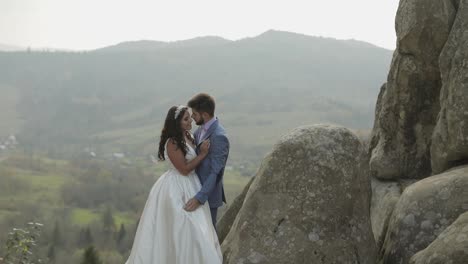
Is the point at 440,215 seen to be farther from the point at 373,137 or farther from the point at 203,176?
the point at 373,137

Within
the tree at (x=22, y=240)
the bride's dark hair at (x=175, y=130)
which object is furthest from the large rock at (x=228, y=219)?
the bride's dark hair at (x=175, y=130)

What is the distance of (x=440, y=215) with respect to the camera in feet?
40.0

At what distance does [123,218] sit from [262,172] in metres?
112

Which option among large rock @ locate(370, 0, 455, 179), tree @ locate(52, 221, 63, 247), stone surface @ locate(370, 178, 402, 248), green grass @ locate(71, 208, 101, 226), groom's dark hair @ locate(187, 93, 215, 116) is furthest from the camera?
green grass @ locate(71, 208, 101, 226)

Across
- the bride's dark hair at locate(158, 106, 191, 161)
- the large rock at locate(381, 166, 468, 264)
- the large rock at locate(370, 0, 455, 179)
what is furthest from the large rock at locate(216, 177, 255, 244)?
the bride's dark hair at locate(158, 106, 191, 161)

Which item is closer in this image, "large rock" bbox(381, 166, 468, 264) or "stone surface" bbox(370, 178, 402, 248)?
"large rock" bbox(381, 166, 468, 264)

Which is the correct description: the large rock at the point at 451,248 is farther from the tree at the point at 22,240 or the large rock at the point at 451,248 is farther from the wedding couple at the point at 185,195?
the tree at the point at 22,240

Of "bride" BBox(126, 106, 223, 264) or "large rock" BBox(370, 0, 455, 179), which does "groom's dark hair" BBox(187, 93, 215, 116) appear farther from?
"large rock" BBox(370, 0, 455, 179)

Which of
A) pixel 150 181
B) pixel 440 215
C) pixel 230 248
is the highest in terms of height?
pixel 440 215

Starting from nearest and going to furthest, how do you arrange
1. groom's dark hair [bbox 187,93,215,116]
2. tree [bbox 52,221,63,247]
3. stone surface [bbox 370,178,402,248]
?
1. groom's dark hair [bbox 187,93,215,116]
2. stone surface [bbox 370,178,402,248]
3. tree [bbox 52,221,63,247]

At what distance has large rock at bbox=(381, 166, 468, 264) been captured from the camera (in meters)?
12.1

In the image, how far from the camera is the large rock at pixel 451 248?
10.0m

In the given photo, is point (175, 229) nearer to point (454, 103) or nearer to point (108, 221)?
point (454, 103)

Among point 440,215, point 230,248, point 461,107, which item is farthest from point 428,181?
point 230,248
